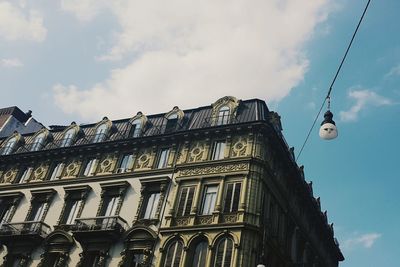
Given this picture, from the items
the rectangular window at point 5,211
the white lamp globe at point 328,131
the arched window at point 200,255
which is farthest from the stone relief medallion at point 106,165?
the white lamp globe at point 328,131

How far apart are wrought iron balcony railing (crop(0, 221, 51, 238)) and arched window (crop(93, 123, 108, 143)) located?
8.03m

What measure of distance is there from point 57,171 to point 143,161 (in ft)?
27.3

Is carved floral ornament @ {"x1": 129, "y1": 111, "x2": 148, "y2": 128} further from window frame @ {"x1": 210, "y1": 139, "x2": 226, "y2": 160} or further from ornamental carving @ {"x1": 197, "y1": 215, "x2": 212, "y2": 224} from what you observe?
ornamental carving @ {"x1": 197, "y1": 215, "x2": 212, "y2": 224}

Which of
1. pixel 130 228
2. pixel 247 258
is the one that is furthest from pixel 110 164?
pixel 247 258

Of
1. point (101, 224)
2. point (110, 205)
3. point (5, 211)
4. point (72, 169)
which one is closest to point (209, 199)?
point (101, 224)

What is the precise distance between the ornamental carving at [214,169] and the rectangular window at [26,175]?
14823 millimetres

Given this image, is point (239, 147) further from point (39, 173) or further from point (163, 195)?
point (39, 173)

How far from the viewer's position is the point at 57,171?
3894 centimetres

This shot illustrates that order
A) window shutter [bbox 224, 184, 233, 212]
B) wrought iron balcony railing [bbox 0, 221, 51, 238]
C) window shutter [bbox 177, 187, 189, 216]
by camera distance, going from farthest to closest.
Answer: wrought iron balcony railing [bbox 0, 221, 51, 238] → window shutter [bbox 177, 187, 189, 216] → window shutter [bbox 224, 184, 233, 212]

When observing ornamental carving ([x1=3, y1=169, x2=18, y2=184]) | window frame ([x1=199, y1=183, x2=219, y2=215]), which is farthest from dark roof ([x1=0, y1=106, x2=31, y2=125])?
window frame ([x1=199, y1=183, x2=219, y2=215])

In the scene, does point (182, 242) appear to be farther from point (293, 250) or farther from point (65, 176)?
point (65, 176)

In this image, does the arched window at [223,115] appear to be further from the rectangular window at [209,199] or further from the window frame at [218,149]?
the rectangular window at [209,199]

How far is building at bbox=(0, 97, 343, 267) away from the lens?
29.5 meters

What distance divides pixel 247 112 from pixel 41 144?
19086 mm
